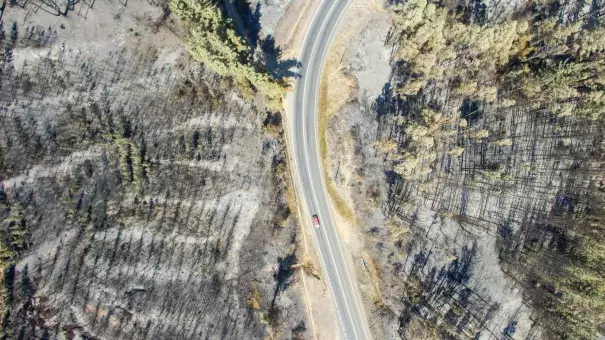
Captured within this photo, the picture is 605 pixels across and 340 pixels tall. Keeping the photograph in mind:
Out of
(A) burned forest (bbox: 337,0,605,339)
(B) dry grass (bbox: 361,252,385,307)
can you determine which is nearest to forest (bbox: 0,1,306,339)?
(B) dry grass (bbox: 361,252,385,307)

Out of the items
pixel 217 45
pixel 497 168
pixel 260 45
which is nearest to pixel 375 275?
pixel 497 168

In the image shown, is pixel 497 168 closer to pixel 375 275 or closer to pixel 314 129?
pixel 375 275

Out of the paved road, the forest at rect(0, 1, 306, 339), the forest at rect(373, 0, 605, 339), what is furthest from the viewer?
the forest at rect(373, 0, 605, 339)

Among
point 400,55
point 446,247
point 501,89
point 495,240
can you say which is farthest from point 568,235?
point 400,55

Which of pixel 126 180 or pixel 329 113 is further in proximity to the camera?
pixel 329 113

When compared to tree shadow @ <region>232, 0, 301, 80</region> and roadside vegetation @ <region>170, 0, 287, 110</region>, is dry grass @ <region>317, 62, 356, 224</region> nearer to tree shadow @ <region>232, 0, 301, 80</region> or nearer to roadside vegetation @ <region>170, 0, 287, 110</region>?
tree shadow @ <region>232, 0, 301, 80</region>

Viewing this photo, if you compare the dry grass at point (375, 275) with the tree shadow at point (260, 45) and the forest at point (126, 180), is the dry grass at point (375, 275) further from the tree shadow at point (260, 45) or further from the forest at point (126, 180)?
the tree shadow at point (260, 45)

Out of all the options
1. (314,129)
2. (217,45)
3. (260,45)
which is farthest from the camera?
(314,129)

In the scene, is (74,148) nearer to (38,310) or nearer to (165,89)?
(165,89)
